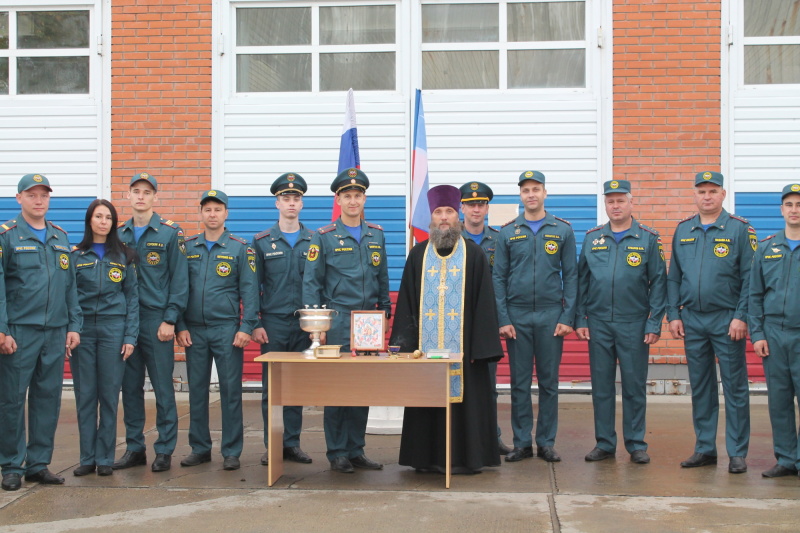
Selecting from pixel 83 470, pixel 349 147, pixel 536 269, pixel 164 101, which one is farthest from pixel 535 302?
pixel 164 101

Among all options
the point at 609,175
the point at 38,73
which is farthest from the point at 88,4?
the point at 609,175

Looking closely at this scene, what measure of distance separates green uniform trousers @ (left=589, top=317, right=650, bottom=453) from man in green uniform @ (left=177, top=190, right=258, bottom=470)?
2.53 m

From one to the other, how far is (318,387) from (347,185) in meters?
1.43

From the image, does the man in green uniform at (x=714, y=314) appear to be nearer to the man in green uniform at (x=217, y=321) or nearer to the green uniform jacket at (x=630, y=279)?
the green uniform jacket at (x=630, y=279)

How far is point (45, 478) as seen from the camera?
237 inches

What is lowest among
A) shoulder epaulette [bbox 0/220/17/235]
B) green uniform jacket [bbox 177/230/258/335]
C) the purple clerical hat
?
green uniform jacket [bbox 177/230/258/335]

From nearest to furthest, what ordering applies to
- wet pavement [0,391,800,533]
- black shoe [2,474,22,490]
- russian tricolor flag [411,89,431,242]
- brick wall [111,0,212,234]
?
wet pavement [0,391,800,533], black shoe [2,474,22,490], russian tricolor flag [411,89,431,242], brick wall [111,0,212,234]

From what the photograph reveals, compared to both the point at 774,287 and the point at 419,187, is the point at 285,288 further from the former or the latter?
the point at 774,287

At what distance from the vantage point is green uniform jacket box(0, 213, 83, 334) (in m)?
5.88

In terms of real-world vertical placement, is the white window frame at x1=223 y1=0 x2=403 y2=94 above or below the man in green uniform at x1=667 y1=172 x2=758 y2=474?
above

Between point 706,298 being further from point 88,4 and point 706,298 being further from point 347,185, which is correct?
point 88,4

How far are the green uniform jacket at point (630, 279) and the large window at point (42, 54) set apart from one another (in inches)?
246

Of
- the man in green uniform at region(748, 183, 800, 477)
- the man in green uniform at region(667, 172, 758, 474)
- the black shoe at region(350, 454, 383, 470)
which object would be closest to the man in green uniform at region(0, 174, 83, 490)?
the black shoe at region(350, 454, 383, 470)

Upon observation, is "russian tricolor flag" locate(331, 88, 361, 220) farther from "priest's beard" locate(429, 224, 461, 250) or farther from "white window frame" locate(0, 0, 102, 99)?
"white window frame" locate(0, 0, 102, 99)
